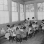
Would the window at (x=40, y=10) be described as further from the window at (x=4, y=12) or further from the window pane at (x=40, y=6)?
the window at (x=4, y=12)

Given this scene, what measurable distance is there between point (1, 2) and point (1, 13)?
0.32 metres

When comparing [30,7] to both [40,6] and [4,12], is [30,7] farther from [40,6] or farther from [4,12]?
[4,12]

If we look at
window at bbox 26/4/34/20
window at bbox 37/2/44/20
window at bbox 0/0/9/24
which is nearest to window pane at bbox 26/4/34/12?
window at bbox 26/4/34/20

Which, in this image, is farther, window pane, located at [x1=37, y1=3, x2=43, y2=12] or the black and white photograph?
window pane, located at [x1=37, y1=3, x2=43, y2=12]

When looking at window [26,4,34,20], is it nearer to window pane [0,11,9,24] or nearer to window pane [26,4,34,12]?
window pane [26,4,34,12]

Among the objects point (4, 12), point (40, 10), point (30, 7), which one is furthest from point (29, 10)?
point (4, 12)

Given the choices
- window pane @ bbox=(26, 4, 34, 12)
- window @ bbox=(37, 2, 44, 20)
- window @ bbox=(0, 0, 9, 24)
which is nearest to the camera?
window @ bbox=(0, 0, 9, 24)

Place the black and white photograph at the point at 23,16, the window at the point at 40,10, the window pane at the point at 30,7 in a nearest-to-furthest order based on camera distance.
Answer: the black and white photograph at the point at 23,16
the window at the point at 40,10
the window pane at the point at 30,7

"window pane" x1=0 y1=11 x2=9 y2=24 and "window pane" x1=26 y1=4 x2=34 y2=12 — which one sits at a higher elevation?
"window pane" x1=26 y1=4 x2=34 y2=12

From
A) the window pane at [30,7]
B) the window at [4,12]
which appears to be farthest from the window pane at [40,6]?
the window at [4,12]

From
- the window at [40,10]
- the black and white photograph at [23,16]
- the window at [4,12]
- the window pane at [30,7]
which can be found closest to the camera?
the black and white photograph at [23,16]

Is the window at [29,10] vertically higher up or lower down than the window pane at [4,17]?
higher up

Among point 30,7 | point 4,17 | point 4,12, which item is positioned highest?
point 30,7

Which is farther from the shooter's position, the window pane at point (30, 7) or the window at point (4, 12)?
the window pane at point (30, 7)
